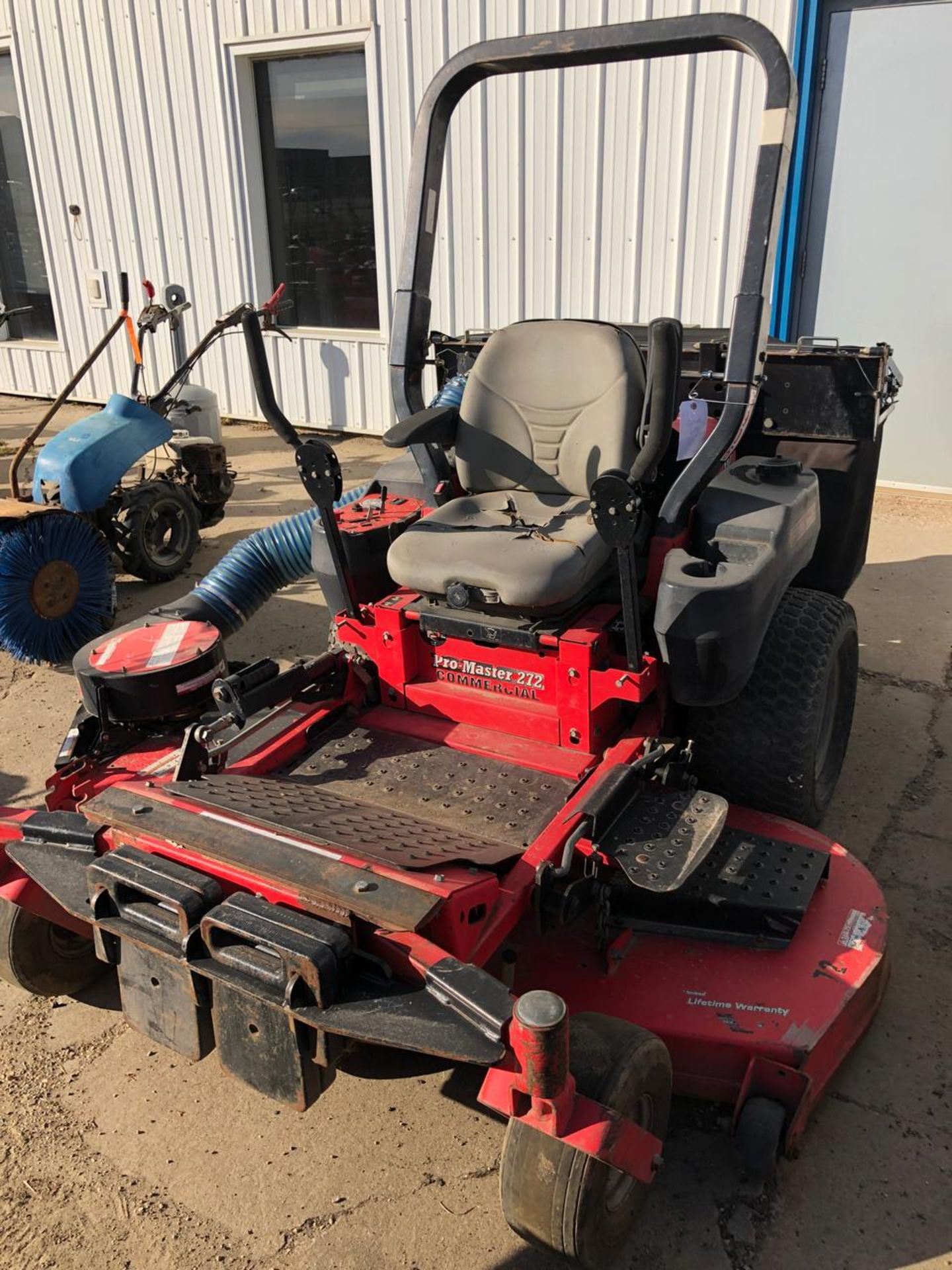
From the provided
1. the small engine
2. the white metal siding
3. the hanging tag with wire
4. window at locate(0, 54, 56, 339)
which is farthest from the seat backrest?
window at locate(0, 54, 56, 339)

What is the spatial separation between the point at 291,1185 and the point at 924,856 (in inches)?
78.7

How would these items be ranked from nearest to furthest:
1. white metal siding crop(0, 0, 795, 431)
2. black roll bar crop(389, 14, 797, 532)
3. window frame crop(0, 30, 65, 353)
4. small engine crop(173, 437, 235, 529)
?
black roll bar crop(389, 14, 797, 532)
small engine crop(173, 437, 235, 529)
white metal siding crop(0, 0, 795, 431)
window frame crop(0, 30, 65, 353)

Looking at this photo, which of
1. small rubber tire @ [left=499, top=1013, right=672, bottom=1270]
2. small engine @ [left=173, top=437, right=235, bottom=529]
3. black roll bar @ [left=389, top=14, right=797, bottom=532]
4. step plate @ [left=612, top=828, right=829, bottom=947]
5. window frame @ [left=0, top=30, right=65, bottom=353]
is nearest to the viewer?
small rubber tire @ [left=499, top=1013, right=672, bottom=1270]

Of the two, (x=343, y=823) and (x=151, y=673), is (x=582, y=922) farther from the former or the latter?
(x=151, y=673)

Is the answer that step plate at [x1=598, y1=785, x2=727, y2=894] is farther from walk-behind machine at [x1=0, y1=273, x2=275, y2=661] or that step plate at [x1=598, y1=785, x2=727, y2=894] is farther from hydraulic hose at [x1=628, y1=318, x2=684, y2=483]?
walk-behind machine at [x1=0, y1=273, x2=275, y2=661]

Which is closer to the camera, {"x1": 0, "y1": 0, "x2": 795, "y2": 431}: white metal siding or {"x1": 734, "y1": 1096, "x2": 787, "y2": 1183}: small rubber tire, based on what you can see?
{"x1": 734, "y1": 1096, "x2": 787, "y2": 1183}: small rubber tire

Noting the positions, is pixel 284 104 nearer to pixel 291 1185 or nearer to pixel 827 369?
pixel 827 369

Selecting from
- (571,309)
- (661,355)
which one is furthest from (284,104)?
(661,355)

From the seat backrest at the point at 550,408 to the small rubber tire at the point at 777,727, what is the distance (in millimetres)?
693

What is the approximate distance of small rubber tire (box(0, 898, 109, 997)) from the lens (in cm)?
248

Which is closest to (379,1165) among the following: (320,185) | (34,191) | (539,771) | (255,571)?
(539,771)

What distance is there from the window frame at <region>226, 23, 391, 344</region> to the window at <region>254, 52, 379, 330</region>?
0.27ft

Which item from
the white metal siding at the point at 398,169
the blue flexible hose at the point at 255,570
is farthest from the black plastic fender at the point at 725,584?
the white metal siding at the point at 398,169

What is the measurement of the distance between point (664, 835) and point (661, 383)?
1.04m
